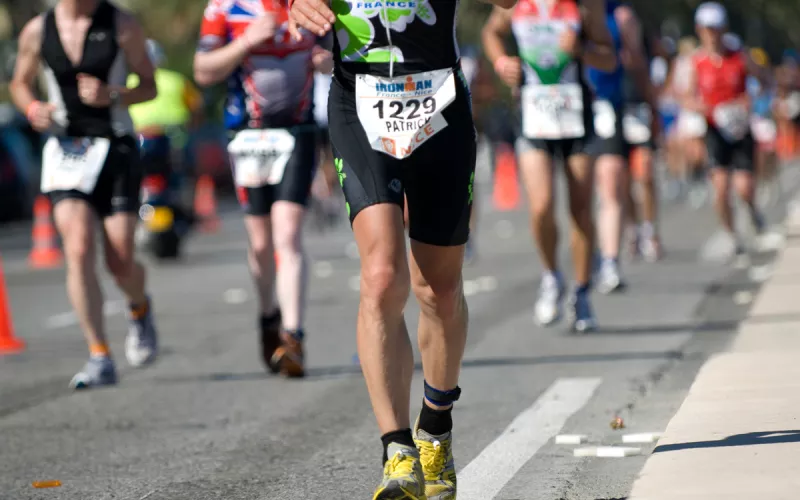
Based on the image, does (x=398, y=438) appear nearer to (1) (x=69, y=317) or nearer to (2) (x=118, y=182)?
(2) (x=118, y=182)

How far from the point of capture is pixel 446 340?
17.6 feet

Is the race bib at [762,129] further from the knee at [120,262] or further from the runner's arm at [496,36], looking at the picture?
the knee at [120,262]

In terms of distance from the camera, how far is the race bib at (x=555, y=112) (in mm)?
9648

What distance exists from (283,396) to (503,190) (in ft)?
62.1

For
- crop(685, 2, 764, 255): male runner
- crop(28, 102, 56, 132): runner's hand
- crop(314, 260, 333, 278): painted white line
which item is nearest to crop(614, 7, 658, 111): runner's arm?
crop(685, 2, 764, 255): male runner

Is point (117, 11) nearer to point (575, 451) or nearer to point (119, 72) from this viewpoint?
Result: point (119, 72)

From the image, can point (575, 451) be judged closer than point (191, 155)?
Yes

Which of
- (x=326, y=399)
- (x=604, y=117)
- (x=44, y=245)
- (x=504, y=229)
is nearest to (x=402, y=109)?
(x=326, y=399)

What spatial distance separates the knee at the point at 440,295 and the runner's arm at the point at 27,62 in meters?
3.71

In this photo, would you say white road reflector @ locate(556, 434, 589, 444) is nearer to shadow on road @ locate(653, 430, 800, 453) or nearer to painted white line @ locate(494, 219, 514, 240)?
shadow on road @ locate(653, 430, 800, 453)

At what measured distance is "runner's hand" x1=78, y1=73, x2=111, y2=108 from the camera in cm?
824

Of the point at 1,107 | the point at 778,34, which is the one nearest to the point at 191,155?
the point at 1,107

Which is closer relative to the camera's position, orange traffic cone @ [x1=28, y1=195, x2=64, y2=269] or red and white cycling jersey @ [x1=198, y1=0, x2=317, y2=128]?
red and white cycling jersey @ [x1=198, y1=0, x2=317, y2=128]

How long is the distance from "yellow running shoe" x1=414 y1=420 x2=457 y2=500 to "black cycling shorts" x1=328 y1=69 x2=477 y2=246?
1.99 ft
